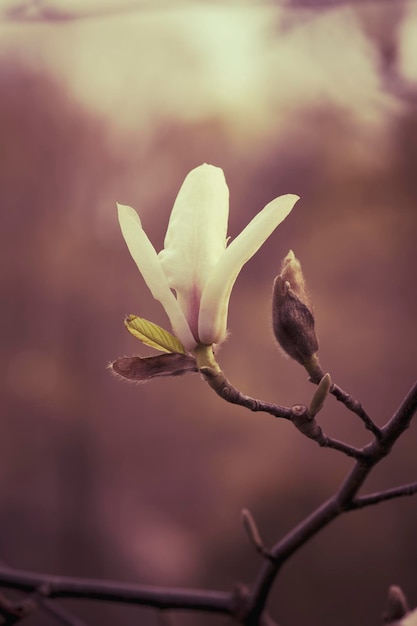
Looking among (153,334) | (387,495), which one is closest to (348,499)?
(387,495)

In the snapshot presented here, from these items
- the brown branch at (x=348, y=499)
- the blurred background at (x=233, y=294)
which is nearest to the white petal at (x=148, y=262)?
the brown branch at (x=348, y=499)

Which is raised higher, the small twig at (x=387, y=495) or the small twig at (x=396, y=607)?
the small twig at (x=387, y=495)

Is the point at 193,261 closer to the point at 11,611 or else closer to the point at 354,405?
the point at 354,405

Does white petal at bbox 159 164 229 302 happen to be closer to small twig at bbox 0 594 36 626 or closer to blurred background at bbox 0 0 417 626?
→ small twig at bbox 0 594 36 626

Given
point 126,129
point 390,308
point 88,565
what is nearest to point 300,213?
point 390,308

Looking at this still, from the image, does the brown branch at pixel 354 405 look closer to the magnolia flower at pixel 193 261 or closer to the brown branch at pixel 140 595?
the magnolia flower at pixel 193 261

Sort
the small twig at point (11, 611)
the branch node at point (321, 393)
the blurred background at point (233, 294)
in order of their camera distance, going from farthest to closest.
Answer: the blurred background at point (233, 294), the small twig at point (11, 611), the branch node at point (321, 393)

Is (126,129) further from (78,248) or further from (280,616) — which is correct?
(280,616)
